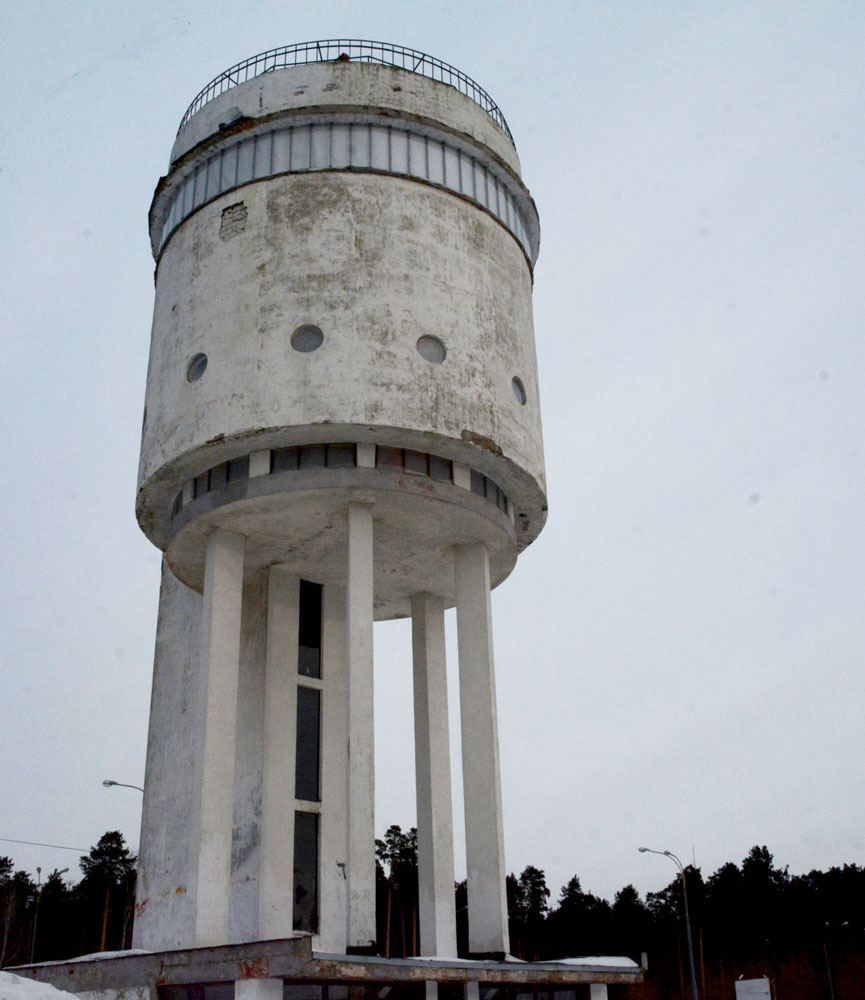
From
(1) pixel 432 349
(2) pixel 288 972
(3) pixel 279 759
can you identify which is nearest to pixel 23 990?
(2) pixel 288 972

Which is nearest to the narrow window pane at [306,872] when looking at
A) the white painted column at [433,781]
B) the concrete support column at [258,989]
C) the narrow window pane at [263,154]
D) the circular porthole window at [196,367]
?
the white painted column at [433,781]

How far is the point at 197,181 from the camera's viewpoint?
1988 cm

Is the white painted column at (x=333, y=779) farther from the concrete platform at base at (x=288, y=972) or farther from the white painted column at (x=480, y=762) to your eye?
the concrete platform at base at (x=288, y=972)

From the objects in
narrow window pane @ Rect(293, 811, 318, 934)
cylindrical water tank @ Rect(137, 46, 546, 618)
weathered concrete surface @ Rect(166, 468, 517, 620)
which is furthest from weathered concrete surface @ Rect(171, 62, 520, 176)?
narrow window pane @ Rect(293, 811, 318, 934)

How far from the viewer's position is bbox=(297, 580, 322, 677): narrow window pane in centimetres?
2041

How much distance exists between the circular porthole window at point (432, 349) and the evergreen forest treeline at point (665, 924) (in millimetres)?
37375

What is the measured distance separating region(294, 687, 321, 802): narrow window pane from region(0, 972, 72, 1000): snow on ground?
6751mm

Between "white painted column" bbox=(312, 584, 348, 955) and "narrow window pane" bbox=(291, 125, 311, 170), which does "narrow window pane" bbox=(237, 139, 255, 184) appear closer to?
"narrow window pane" bbox=(291, 125, 311, 170)

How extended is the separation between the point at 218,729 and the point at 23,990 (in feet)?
16.3

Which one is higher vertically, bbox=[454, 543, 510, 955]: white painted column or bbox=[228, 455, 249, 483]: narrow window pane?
bbox=[228, 455, 249, 483]: narrow window pane

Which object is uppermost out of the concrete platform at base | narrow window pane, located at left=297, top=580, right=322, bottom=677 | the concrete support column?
narrow window pane, located at left=297, top=580, right=322, bottom=677

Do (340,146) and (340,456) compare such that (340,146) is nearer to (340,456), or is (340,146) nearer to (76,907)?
(340,456)

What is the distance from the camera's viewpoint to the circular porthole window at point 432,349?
1773cm

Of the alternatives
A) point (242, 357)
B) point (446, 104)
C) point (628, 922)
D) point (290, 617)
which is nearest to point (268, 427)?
point (242, 357)
